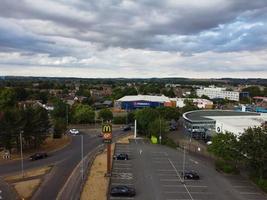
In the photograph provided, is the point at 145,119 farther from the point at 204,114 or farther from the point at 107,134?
the point at 107,134

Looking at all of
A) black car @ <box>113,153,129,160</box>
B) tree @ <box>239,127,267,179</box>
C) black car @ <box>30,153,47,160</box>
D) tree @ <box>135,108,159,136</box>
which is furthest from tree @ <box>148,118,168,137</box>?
tree @ <box>239,127,267,179</box>

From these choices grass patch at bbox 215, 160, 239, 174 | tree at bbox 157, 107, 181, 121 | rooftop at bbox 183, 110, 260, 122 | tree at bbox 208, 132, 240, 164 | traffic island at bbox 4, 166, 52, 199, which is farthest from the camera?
tree at bbox 157, 107, 181, 121

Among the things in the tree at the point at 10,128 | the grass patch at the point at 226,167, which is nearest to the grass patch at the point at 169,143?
the grass patch at the point at 226,167

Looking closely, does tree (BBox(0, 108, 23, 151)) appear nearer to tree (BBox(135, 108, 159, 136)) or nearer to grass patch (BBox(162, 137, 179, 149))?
grass patch (BBox(162, 137, 179, 149))

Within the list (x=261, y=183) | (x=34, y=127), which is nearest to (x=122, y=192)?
(x=261, y=183)

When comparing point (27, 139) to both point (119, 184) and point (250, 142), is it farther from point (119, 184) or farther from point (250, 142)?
point (250, 142)

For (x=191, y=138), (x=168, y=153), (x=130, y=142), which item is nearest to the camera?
(x=168, y=153)

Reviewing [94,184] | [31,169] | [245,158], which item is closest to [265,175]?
[245,158]
